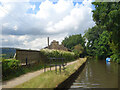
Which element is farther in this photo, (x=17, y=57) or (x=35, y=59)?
(x=35, y=59)

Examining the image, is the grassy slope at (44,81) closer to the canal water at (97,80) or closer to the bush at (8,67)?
the canal water at (97,80)

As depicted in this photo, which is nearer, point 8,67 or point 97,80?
point 8,67

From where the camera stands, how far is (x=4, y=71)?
346 inches

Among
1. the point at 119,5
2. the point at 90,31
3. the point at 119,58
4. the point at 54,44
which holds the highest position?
the point at 90,31

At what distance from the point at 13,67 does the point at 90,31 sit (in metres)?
67.7

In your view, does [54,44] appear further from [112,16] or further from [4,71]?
[4,71]

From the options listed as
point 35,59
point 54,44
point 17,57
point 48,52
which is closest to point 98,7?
point 48,52

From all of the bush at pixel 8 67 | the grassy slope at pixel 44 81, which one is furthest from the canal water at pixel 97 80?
the bush at pixel 8 67

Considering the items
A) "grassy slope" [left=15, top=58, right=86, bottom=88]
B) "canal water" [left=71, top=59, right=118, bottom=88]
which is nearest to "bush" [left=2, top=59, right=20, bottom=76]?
"grassy slope" [left=15, top=58, right=86, bottom=88]

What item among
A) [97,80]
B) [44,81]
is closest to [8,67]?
[44,81]

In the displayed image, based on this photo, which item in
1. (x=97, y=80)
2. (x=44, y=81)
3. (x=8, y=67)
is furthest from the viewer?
(x=97, y=80)

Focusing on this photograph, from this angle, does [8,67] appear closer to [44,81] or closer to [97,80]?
[44,81]

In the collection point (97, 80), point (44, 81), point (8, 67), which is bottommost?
point (97, 80)

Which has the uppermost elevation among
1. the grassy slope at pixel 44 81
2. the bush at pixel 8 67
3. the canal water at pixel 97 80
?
the bush at pixel 8 67
